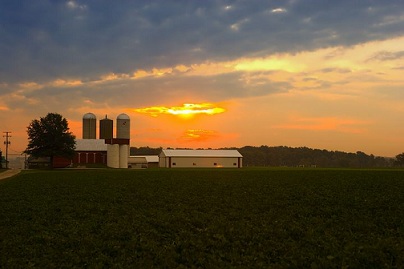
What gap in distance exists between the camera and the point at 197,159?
12144cm

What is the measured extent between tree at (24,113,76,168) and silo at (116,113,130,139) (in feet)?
51.6

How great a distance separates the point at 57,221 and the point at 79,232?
317 cm

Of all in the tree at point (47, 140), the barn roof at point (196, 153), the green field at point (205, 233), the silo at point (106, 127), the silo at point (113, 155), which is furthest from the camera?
the silo at point (106, 127)

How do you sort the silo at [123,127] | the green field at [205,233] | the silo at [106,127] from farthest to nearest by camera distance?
the silo at [106,127] < the silo at [123,127] < the green field at [205,233]

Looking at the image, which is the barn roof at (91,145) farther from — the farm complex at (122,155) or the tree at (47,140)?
the tree at (47,140)

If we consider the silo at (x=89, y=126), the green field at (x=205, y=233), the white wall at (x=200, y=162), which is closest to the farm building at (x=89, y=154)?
the silo at (x=89, y=126)

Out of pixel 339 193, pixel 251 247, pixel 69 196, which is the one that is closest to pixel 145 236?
pixel 251 247

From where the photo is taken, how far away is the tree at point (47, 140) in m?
98.1

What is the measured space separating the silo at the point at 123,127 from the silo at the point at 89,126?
2135 cm

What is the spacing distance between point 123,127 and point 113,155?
7.91m

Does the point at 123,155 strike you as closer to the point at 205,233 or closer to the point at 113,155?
the point at 113,155

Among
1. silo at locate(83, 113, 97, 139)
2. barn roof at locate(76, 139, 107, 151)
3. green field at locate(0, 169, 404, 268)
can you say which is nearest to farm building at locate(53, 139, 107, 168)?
barn roof at locate(76, 139, 107, 151)

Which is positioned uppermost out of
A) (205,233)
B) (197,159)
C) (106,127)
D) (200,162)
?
(106,127)

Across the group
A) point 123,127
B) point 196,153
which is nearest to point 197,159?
point 196,153
